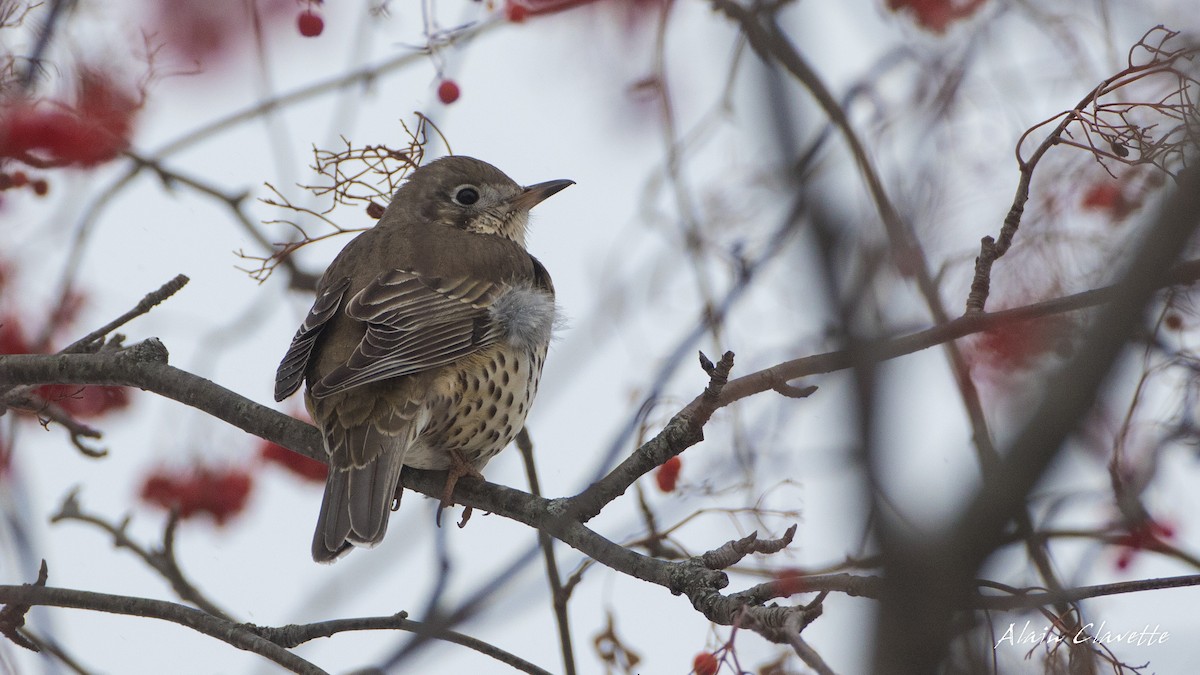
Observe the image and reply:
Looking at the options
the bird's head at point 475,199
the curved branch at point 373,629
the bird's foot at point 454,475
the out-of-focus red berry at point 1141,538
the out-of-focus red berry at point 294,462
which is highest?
the bird's head at point 475,199

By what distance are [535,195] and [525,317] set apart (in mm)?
1122

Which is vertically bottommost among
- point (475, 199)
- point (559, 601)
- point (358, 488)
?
point (559, 601)

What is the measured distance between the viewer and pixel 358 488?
4.34 metres

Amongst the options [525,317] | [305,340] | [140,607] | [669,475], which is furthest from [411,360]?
[140,607]

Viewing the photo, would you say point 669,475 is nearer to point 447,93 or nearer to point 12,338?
point 447,93

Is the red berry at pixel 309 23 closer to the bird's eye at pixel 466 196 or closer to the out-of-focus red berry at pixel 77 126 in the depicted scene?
the out-of-focus red berry at pixel 77 126

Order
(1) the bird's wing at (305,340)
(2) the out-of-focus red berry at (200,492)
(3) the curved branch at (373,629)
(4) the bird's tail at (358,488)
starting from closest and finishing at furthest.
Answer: (3) the curved branch at (373,629)
(4) the bird's tail at (358,488)
(1) the bird's wing at (305,340)
(2) the out-of-focus red berry at (200,492)

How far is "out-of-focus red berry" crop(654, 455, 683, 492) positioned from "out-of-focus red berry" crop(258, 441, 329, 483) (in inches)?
62.3

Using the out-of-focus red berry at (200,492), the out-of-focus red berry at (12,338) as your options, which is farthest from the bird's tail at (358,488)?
the out-of-focus red berry at (12,338)

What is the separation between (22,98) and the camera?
172 inches

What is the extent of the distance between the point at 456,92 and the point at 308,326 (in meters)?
1.17

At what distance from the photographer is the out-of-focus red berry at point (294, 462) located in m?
5.49

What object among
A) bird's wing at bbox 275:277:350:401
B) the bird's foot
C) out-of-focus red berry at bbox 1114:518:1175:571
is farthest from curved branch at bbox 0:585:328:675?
out-of-focus red berry at bbox 1114:518:1175:571

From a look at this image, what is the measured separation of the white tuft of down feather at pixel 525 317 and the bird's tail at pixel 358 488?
793 millimetres
